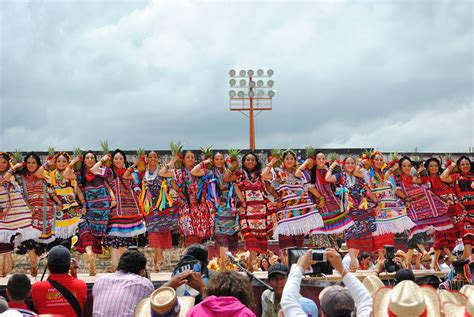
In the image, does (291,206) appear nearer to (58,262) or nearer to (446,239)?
(446,239)

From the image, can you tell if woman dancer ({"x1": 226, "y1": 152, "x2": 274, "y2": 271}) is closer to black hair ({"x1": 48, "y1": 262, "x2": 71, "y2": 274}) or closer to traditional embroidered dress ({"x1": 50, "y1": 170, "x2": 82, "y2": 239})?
traditional embroidered dress ({"x1": 50, "y1": 170, "x2": 82, "y2": 239})

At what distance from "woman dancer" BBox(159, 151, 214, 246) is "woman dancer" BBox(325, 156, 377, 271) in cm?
203

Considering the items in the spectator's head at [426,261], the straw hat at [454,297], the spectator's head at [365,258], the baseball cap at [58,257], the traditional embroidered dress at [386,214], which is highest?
the traditional embroidered dress at [386,214]

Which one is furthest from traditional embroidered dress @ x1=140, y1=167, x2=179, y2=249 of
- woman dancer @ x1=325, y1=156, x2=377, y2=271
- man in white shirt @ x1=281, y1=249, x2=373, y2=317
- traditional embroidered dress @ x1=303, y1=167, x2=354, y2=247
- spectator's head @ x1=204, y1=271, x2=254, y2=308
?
man in white shirt @ x1=281, y1=249, x2=373, y2=317

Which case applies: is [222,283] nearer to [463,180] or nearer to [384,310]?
[384,310]

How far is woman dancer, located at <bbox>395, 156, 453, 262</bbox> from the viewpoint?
31.3ft

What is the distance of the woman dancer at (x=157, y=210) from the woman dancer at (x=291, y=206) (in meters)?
1.61

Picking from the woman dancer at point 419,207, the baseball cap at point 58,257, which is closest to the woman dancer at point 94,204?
the baseball cap at point 58,257

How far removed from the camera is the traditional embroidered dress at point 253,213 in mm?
8680

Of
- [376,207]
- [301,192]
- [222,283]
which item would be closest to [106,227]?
[301,192]

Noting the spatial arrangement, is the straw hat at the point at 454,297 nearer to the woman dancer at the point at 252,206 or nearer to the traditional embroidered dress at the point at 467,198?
the woman dancer at the point at 252,206

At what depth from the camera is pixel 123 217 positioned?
8734 millimetres

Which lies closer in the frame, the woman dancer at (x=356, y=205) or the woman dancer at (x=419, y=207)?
the woman dancer at (x=356, y=205)

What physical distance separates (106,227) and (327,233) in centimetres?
329
